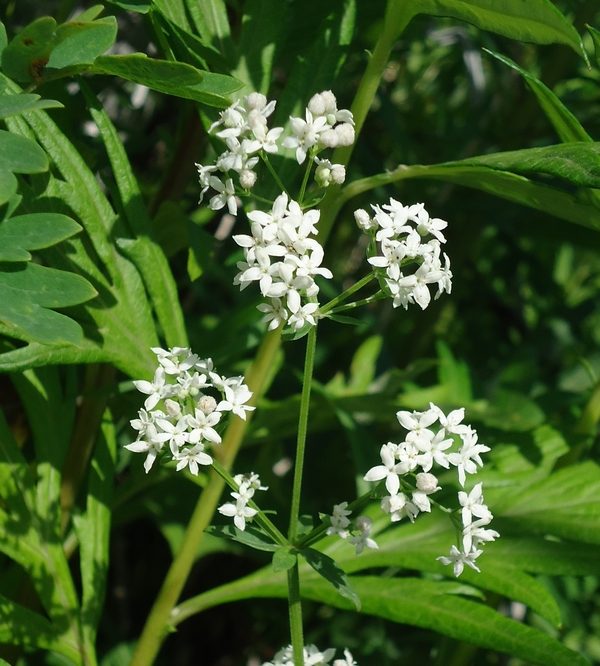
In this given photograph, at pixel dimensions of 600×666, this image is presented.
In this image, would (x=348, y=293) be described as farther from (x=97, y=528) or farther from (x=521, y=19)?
(x=97, y=528)

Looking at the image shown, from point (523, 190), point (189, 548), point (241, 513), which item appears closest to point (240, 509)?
point (241, 513)

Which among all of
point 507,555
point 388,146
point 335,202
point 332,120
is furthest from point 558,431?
point 388,146

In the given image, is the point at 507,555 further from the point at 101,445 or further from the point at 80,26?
the point at 80,26

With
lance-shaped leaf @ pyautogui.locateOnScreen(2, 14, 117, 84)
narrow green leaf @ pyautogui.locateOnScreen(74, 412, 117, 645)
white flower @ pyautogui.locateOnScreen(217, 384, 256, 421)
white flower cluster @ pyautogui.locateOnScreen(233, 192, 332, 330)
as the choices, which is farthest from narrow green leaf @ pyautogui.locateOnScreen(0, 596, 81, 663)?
lance-shaped leaf @ pyautogui.locateOnScreen(2, 14, 117, 84)

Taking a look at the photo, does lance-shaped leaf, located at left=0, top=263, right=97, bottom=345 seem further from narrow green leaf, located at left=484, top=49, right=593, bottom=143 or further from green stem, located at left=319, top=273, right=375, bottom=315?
narrow green leaf, located at left=484, top=49, right=593, bottom=143

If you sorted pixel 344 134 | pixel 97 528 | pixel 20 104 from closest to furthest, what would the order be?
1. pixel 20 104
2. pixel 344 134
3. pixel 97 528

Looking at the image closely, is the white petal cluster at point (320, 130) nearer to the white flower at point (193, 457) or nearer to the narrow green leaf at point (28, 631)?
the white flower at point (193, 457)
